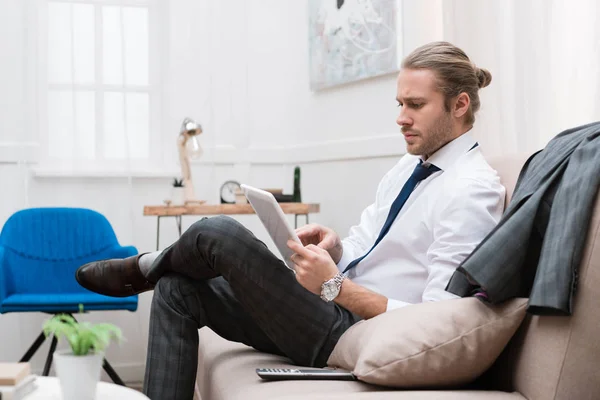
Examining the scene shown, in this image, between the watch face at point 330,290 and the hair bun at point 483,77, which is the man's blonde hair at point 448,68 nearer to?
the hair bun at point 483,77

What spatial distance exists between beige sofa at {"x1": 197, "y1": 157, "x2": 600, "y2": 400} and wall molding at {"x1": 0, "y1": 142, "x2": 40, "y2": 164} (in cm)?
244

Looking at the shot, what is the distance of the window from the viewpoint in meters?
3.86

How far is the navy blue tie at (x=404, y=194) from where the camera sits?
2.11 metres

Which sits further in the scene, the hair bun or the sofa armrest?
the hair bun

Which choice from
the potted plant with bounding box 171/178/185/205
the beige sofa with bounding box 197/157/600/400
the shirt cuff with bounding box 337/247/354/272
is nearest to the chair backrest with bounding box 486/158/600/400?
the beige sofa with bounding box 197/157/600/400

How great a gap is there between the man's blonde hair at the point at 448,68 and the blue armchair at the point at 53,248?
1848mm

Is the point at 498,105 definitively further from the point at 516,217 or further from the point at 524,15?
the point at 516,217

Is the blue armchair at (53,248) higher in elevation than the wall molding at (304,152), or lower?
lower

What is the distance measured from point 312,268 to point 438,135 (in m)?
0.54

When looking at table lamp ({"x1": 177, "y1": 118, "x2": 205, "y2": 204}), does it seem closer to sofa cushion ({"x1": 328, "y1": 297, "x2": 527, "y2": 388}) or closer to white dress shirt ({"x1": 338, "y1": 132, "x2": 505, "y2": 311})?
white dress shirt ({"x1": 338, "y1": 132, "x2": 505, "y2": 311})

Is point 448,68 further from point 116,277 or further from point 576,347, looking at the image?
point 116,277

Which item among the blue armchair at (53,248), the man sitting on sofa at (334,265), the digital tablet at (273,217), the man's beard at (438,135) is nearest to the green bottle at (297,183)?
the blue armchair at (53,248)

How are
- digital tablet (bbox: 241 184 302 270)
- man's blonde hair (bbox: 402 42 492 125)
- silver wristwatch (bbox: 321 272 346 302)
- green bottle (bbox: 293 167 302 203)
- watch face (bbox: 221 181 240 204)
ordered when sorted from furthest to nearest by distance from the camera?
watch face (bbox: 221 181 240 204)
green bottle (bbox: 293 167 302 203)
man's blonde hair (bbox: 402 42 492 125)
silver wristwatch (bbox: 321 272 346 302)
digital tablet (bbox: 241 184 302 270)

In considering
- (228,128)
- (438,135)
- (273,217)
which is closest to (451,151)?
(438,135)
